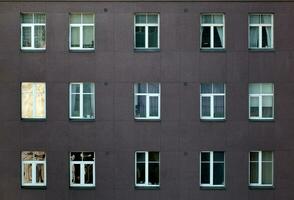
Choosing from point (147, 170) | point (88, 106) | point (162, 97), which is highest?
point (162, 97)

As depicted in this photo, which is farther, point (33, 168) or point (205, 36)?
point (33, 168)

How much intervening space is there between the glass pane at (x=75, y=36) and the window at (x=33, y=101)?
2.06 meters

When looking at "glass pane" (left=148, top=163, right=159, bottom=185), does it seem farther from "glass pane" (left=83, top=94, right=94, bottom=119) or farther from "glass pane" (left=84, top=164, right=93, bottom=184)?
"glass pane" (left=83, top=94, right=94, bottom=119)

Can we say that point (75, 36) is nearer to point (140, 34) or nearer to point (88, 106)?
point (140, 34)

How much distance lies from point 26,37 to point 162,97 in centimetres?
564

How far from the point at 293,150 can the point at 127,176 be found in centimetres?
624

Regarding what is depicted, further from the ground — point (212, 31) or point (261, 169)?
point (212, 31)

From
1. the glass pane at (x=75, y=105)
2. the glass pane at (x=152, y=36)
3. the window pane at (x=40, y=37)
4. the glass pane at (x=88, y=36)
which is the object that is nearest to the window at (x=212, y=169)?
the glass pane at (x=152, y=36)

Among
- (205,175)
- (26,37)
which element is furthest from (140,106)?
(26,37)

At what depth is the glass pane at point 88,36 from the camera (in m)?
19.1

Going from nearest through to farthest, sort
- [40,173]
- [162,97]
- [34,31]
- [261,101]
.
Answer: [162,97], [261,101], [34,31], [40,173]

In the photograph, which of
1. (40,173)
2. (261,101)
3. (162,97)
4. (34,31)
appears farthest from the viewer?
(40,173)

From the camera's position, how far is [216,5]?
→ 1875 centimetres

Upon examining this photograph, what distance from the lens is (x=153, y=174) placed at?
62.5 feet
